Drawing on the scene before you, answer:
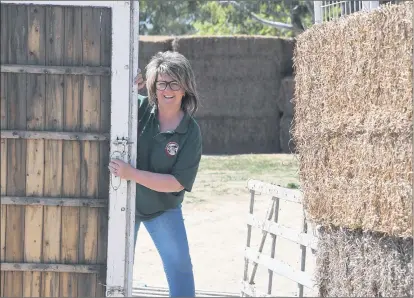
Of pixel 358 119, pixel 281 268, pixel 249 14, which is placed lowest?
pixel 281 268

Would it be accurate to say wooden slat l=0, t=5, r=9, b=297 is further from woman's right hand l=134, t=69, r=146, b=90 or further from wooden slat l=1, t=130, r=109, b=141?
woman's right hand l=134, t=69, r=146, b=90

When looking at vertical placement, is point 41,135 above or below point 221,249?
above

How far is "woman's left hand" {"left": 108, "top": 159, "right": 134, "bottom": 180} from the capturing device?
4.83 meters

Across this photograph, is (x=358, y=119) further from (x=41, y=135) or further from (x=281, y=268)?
(x=41, y=135)

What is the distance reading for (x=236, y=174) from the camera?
54.3 feet

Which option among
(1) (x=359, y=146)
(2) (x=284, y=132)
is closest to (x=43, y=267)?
(1) (x=359, y=146)

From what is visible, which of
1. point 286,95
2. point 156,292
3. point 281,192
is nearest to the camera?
point 281,192

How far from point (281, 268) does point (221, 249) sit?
2519 millimetres

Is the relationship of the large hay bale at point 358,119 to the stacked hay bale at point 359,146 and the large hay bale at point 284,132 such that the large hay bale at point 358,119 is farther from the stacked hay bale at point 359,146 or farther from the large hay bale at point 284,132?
the large hay bale at point 284,132

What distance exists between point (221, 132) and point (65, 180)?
17783 mm

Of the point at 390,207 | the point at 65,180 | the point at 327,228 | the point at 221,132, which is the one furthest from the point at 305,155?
the point at 221,132

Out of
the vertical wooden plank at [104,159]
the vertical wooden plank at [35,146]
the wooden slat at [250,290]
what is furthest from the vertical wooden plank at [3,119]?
the wooden slat at [250,290]

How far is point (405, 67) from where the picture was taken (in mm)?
6070

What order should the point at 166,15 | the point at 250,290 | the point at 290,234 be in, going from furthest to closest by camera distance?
1. the point at 166,15
2. the point at 250,290
3. the point at 290,234
